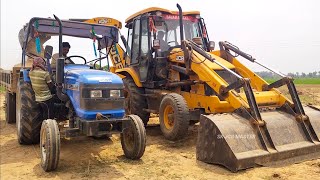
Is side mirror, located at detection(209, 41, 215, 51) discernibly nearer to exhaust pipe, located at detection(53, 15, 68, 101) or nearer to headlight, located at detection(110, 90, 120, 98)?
headlight, located at detection(110, 90, 120, 98)

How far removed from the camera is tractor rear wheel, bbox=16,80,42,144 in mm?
6309

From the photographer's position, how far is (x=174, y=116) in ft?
22.0

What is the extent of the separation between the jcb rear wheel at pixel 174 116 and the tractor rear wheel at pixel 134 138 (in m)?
1.19

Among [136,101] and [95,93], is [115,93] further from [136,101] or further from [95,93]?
[136,101]

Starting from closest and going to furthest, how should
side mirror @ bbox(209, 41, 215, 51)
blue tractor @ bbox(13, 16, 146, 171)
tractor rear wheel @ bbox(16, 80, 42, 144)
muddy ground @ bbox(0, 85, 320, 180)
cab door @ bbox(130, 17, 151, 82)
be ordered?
1. muddy ground @ bbox(0, 85, 320, 180)
2. blue tractor @ bbox(13, 16, 146, 171)
3. tractor rear wheel @ bbox(16, 80, 42, 144)
4. cab door @ bbox(130, 17, 151, 82)
5. side mirror @ bbox(209, 41, 215, 51)

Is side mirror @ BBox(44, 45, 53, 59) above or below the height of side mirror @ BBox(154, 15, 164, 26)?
below

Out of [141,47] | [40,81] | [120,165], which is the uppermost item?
[141,47]

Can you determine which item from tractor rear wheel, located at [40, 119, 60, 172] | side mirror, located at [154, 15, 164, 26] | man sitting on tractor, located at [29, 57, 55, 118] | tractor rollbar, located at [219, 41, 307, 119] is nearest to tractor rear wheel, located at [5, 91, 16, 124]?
man sitting on tractor, located at [29, 57, 55, 118]

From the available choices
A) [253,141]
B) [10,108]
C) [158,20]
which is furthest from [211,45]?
[10,108]

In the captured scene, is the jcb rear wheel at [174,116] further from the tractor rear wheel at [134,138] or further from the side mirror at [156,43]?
the side mirror at [156,43]

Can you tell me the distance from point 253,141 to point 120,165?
2.13 meters

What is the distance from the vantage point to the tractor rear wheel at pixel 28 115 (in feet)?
20.7

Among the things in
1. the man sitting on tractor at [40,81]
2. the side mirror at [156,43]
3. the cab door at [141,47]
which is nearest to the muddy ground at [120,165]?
the man sitting on tractor at [40,81]

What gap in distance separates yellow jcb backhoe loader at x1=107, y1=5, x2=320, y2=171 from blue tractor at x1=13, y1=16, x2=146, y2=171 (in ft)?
4.11
